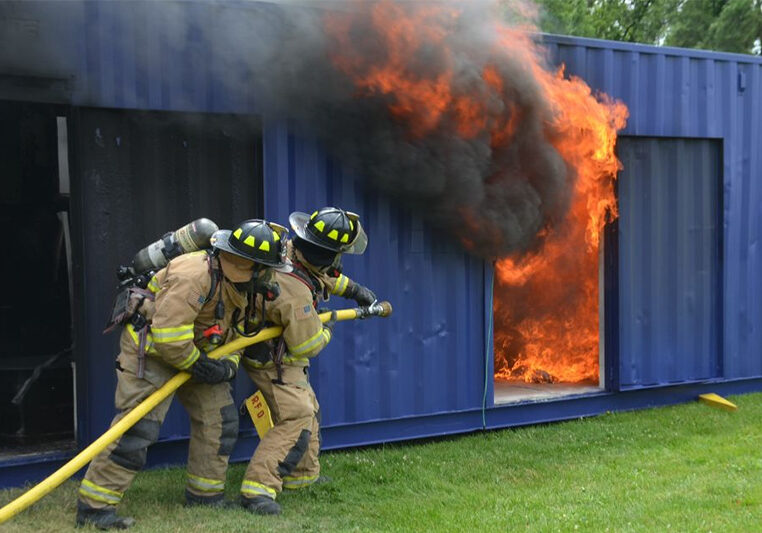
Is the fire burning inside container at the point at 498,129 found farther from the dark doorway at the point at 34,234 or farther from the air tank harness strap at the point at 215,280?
the dark doorway at the point at 34,234

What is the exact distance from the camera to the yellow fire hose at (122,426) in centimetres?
483

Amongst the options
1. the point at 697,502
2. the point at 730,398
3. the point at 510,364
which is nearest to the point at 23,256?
the point at 510,364

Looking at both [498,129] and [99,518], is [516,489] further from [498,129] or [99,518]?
[498,129]

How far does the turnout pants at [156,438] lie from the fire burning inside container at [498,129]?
260cm

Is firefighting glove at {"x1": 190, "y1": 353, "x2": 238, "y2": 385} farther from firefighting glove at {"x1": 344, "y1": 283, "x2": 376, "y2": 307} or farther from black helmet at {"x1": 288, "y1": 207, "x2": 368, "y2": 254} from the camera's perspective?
firefighting glove at {"x1": 344, "y1": 283, "x2": 376, "y2": 307}

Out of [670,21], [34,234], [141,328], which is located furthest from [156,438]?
[670,21]

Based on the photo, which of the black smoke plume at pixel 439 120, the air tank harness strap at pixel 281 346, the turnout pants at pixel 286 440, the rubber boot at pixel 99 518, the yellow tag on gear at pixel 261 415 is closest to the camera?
the rubber boot at pixel 99 518

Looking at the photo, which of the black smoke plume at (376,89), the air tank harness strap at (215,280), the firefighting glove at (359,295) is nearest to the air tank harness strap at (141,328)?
the air tank harness strap at (215,280)

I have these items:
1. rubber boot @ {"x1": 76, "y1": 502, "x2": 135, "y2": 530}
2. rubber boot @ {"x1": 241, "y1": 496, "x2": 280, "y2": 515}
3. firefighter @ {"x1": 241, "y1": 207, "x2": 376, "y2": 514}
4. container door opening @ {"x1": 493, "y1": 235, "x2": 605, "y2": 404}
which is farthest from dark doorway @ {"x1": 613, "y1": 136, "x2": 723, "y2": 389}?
rubber boot @ {"x1": 76, "y1": 502, "x2": 135, "y2": 530}

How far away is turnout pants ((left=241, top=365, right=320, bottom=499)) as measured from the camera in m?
5.72

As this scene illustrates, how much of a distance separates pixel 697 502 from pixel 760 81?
594 cm

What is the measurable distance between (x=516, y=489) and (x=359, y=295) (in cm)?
189

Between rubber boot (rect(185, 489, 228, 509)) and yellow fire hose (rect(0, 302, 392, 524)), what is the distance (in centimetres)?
77

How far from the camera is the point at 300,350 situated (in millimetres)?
5848
